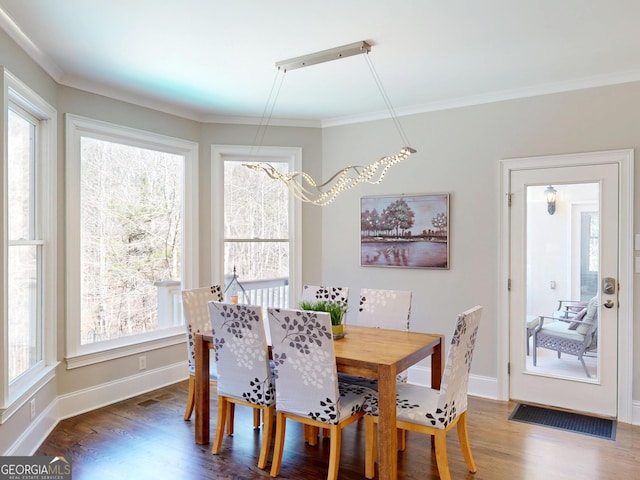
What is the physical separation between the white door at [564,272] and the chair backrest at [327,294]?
146 cm

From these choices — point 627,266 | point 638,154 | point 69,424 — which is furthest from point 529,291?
point 69,424

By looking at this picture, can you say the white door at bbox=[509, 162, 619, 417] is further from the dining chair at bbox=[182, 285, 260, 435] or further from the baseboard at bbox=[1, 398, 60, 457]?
the baseboard at bbox=[1, 398, 60, 457]

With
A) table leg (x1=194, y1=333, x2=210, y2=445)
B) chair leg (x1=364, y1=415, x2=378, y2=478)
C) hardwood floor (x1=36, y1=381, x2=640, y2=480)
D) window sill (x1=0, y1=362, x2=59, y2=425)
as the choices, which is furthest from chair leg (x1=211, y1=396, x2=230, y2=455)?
window sill (x1=0, y1=362, x2=59, y2=425)

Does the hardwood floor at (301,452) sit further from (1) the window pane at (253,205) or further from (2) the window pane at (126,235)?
(1) the window pane at (253,205)

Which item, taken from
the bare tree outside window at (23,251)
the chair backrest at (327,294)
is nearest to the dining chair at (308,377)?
the chair backrest at (327,294)

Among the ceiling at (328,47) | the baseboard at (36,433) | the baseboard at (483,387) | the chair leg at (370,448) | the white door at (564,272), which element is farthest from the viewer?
the baseboard at (483,387)

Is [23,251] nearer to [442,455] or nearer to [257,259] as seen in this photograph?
[257,259]

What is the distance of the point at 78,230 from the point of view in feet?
12.0

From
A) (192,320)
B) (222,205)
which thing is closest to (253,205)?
(222,205)

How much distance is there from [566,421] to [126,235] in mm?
3967

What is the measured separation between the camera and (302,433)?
10.7ft

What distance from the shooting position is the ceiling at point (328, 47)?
8.22 ft

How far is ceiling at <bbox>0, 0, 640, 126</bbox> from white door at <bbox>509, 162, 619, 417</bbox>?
800 mm

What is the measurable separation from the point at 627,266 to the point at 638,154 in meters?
0.85
